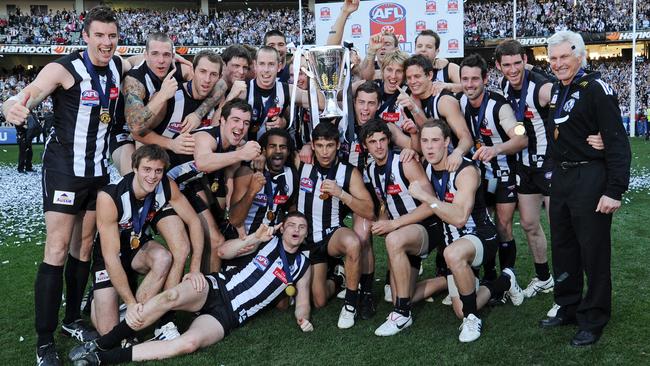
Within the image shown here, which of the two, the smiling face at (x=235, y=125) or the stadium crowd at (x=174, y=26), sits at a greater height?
the stadium crowd at (x=174, y=26)

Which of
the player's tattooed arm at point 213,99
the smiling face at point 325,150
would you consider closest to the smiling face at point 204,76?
the player's tattooed arm at point 213,99

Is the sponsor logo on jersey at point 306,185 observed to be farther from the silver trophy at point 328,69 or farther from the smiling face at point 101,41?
the smiling face at point 101,41

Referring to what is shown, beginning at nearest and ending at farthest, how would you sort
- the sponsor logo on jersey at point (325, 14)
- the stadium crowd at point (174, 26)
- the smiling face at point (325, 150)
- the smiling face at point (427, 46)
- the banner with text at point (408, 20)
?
the smiling face at point (325, 150) < the smiling face at point (427, 46) < the banner with text at point (408, 20) < the sponsor logo on jersey at point (325, 14) < the stadium crowd at point (174, 26)

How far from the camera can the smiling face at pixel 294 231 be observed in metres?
5.00

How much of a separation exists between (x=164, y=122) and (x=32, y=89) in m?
1.30

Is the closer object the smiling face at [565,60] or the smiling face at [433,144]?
the smiling face at [565,60]

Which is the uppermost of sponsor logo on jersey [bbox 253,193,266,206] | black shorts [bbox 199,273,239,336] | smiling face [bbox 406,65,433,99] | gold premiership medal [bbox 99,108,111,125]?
smiling face [bbox 406,65,433,99]

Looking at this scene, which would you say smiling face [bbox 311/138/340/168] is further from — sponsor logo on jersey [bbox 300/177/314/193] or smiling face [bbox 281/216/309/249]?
smiling face [bbox 281/216/309/249]

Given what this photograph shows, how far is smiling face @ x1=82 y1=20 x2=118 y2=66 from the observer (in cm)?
436

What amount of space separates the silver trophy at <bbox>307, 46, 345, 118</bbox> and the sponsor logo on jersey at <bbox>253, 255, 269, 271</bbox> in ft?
4.68

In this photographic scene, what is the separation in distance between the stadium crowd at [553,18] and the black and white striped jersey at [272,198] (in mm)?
30931

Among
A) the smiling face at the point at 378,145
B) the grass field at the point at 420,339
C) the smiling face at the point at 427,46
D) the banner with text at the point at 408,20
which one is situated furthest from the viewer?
the banner with text at the point at 408,20

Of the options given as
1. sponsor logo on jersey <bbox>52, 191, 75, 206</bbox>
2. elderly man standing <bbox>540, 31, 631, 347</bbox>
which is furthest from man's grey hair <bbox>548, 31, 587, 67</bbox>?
sponsor logo on jersey <bbox>52, 191, 75, 206</bbox>

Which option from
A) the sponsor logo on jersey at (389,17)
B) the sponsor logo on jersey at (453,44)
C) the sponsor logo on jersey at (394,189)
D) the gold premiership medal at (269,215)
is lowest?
the gold premiership medal at (269,215)
